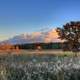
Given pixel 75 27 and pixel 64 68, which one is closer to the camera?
pixel 64 68

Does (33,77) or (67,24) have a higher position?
(67,24)

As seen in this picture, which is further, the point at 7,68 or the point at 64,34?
the point at 64,34

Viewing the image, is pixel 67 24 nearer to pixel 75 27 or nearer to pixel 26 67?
pixel 75 27

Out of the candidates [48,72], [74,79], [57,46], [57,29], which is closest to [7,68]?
[48,72]

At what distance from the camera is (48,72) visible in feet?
39.8

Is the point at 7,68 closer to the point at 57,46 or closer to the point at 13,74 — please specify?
the point at 13,74

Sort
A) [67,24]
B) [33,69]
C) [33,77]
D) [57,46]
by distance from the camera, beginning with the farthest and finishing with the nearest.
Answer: [57,46], [67,24], [33,69], [33,77]

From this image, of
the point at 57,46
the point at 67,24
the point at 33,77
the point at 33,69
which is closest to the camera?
the point at 33,77

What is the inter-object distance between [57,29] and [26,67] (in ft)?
58.0

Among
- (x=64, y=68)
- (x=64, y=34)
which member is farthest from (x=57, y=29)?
(x=64, y=68)

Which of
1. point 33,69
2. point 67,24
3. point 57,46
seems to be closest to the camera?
point 33,69

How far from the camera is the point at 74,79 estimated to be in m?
12.0

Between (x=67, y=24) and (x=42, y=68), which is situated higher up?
(x=67, y=24)

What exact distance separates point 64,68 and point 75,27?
A: 59.1ft
